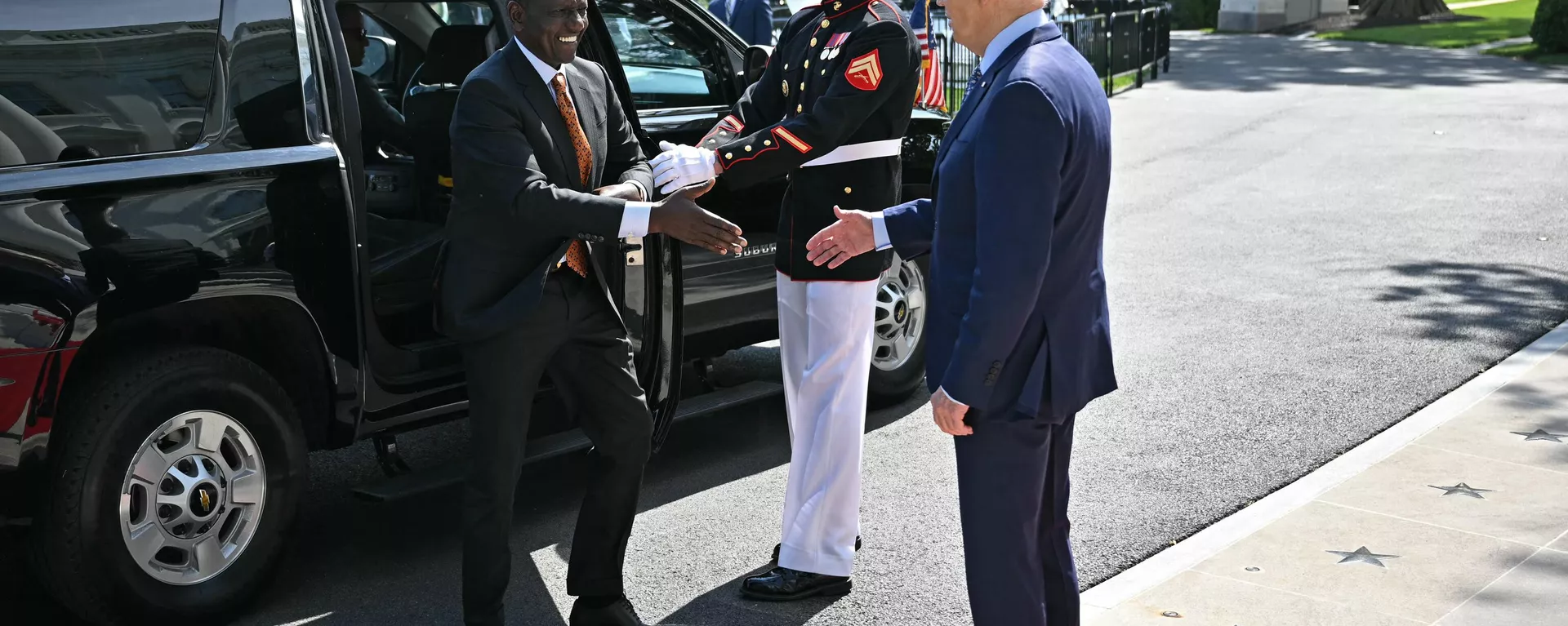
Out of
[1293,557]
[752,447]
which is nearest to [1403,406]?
[1293,557]

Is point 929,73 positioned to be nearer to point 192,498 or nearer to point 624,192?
point 624,192

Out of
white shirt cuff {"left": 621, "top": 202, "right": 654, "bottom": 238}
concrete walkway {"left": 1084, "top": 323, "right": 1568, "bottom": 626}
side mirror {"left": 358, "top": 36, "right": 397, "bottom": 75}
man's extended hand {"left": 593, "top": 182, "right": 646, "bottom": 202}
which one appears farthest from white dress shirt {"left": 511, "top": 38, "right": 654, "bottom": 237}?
side mirror {"left": 358, "top": 36, "right": 397, "bottom": 75}

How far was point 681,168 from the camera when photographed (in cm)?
431

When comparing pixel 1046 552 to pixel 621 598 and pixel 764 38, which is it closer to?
pixel 621 598

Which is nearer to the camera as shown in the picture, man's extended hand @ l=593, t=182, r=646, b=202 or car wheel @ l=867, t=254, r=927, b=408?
man's extended hand @ l=593, t=182, r=646, b=202

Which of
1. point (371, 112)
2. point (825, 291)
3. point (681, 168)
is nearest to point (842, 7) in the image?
point (681, 168)

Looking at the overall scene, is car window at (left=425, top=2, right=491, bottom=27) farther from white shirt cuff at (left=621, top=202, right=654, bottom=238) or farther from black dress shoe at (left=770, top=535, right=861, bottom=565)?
black dress shoe at (left=770, top=535, right=861, bottom=565)

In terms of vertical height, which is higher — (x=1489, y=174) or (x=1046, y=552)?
(x=1046, y=552)

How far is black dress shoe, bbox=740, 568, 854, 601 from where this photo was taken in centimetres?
460

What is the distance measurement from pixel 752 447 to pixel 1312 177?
822 cm

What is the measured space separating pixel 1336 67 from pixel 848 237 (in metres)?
22.8

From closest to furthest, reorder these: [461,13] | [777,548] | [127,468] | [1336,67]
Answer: [127,468]
[777,548]
[461,13]
[1336,67]

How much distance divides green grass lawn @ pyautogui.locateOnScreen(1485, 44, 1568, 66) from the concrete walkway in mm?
20327

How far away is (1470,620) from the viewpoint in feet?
14.0
